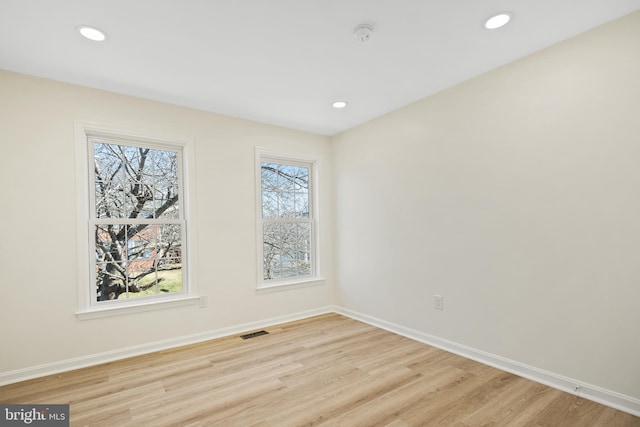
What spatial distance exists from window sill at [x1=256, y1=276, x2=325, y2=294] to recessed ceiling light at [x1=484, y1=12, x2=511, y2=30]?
10.5ft

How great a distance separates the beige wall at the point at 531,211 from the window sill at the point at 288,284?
102 cm

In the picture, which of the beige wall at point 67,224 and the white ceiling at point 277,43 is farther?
the beige wall at point 67,224

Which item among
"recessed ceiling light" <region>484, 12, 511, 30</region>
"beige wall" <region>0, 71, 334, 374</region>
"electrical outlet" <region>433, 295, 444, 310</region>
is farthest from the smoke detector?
"electrical outlet" <region>433, 295, 444, 310</region>

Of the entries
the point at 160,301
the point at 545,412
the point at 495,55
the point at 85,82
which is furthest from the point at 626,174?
the point at 85,82

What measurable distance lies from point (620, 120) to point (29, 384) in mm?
4586

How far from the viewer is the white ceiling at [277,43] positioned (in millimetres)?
1870

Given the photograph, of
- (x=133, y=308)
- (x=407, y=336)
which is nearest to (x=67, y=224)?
(x=133, y=308)

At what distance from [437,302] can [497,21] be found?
2345mm

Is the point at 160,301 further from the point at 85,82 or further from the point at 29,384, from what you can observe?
the point at 85,82

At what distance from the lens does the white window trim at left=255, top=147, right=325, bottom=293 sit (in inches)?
146

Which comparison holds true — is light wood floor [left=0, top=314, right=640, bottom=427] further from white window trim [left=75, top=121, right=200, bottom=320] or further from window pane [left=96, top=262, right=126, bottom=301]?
window pane [left=96, top=262, right=126, bottom=301]

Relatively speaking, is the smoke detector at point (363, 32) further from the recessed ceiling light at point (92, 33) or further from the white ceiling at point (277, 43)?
the recessed ceiling light at point (92, 33)

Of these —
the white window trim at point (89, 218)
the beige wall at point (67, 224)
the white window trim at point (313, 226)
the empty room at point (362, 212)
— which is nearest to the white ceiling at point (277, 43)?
the empty room at point (362, 212)

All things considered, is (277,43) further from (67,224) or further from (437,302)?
(437,302)
